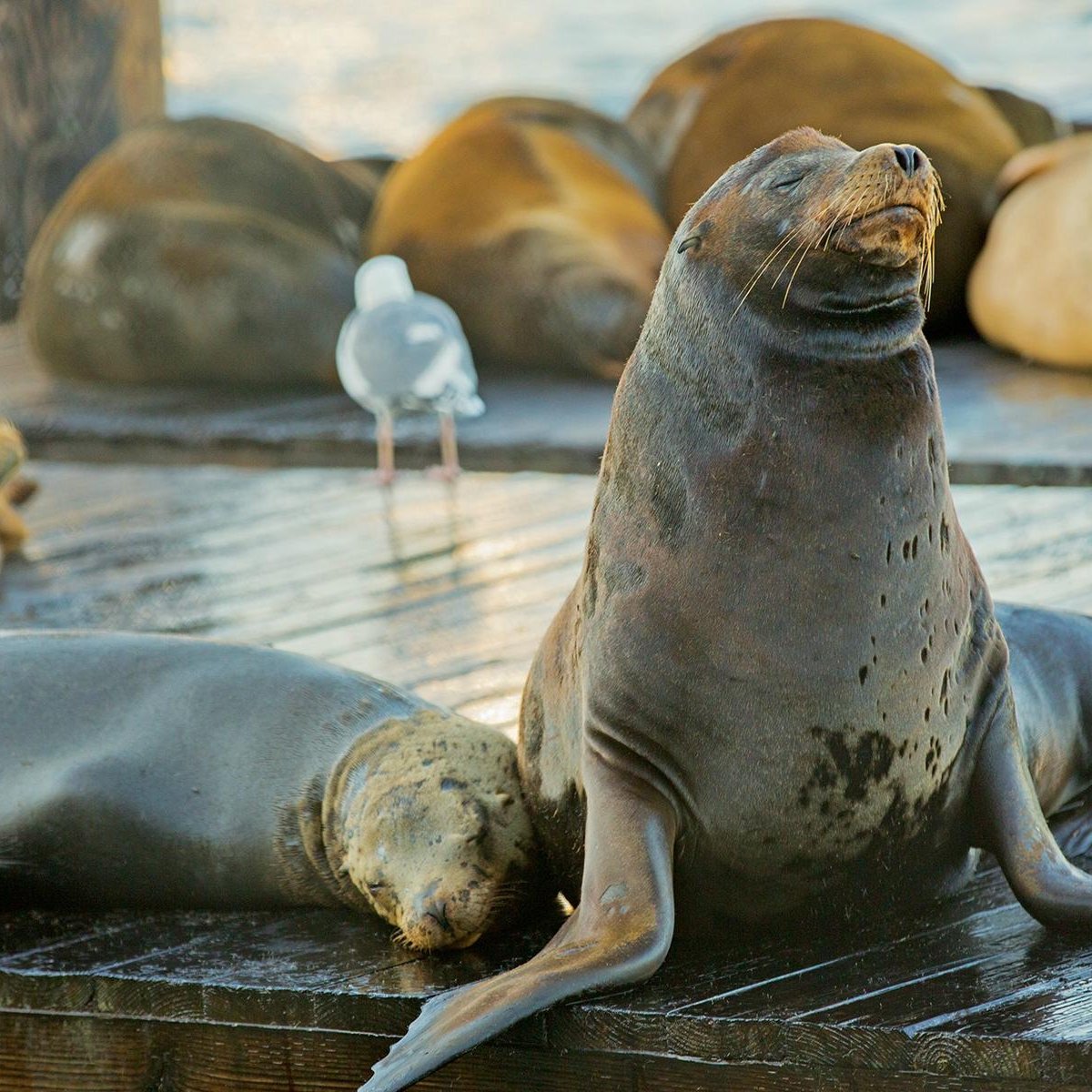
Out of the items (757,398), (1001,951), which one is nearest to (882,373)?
(757,398)

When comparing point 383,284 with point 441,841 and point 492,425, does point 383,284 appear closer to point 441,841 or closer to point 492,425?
point 492,425

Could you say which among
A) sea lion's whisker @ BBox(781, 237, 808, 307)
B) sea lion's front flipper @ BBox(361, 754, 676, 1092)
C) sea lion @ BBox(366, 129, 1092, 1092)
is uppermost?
sea lion's whisker @ BBox(781, 237, 808, 307)

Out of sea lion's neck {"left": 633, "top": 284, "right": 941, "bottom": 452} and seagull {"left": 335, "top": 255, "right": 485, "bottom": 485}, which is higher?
sea lion's neck {"left": 633, "top": 284, "right": 941, "bottom": 452}

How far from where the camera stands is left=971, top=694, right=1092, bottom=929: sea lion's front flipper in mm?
2715

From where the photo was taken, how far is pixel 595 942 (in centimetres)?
255

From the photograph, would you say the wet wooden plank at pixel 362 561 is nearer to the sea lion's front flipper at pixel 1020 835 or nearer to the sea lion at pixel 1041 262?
the sea lion's front flipper at pixel 1020 835

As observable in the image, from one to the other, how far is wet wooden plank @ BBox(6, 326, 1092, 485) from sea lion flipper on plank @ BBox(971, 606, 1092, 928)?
2.66m

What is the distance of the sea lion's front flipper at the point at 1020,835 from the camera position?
8.91ft

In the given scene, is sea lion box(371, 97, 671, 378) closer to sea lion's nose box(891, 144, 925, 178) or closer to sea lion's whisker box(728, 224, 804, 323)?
sea lion's whisker box(728, 224, 804, 323)

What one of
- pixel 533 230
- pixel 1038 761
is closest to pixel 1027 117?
pixel 533 230

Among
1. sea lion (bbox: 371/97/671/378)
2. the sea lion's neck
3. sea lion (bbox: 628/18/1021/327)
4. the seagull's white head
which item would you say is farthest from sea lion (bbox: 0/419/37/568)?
sea lion (bbox: 628/18/1021/327)

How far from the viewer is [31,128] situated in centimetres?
934

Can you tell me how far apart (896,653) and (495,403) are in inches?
186

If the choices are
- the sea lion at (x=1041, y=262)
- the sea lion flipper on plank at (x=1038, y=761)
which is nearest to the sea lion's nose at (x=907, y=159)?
the sea lion flipper on plank at (x=1038, y=761)
